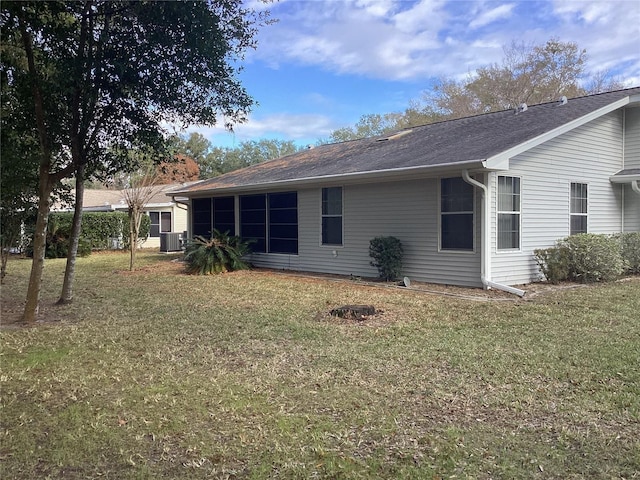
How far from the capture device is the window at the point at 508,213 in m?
9.90

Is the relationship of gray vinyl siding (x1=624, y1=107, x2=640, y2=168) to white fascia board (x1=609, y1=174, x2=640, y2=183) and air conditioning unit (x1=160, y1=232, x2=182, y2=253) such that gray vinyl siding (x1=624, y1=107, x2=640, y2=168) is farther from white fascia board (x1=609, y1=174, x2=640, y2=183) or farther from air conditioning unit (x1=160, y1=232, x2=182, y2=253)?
air conditioning unit (x1=160, y1=232, x2=182, y2=253)

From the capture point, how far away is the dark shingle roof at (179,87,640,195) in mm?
9891

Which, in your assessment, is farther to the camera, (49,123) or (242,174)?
(242,174)

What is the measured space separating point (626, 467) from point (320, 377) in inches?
98.4

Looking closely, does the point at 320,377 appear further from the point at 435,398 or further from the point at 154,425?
the point at 154,425

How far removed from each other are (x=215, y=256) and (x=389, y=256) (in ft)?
16.7

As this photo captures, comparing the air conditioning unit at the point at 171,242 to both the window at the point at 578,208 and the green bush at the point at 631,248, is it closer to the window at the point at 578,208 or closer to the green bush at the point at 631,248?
the window at the point at 578,208

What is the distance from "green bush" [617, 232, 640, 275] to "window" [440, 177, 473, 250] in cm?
446

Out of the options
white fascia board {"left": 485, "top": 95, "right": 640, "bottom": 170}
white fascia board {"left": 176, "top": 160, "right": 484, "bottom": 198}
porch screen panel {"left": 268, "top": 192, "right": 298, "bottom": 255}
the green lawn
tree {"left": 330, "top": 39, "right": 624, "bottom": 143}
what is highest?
tree {"left": 330, "top": 39, "right": 624, "bottom": 143}

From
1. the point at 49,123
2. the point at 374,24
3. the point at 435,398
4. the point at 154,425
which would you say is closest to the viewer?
the point at 154,425

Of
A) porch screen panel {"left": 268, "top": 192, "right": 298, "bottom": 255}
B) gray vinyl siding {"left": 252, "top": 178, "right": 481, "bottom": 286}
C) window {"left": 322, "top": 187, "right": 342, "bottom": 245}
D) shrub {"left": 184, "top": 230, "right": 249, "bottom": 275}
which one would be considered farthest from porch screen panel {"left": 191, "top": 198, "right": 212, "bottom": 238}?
window {"left": 322, "top": 187, "right": 342, "bottom": 245}

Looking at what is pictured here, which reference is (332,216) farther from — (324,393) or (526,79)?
(526,79)

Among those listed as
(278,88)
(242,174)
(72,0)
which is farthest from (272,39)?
(242,174)

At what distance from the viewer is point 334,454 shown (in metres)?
3.20
